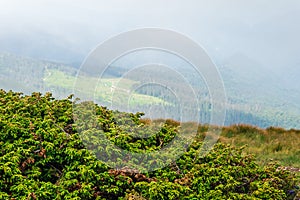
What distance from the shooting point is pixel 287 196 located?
9.09 metres

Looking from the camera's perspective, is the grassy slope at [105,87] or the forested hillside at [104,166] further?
the grassy slope at [105,87]

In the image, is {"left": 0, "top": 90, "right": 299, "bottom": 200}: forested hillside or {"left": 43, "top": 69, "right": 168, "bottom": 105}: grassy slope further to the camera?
{"left": 43, "top": 69, "right": 168, "bottom": 105}: grassy slope

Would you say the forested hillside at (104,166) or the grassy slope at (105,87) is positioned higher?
the grassy slope at (105,87)

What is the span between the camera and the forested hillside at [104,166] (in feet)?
24.0

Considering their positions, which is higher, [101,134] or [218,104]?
[218,104]

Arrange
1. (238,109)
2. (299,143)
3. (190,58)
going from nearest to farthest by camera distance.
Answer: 1. (190,58)
2. (299,143)
3. (238,109)

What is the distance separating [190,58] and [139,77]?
1282 millimetres

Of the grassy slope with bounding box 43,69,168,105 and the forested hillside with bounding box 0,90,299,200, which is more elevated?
the grassy slope with bounding box 43,69,168,105

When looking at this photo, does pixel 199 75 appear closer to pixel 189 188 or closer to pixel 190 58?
pixel 190 58

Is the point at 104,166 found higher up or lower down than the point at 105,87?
lower down

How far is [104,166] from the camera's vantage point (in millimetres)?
7766

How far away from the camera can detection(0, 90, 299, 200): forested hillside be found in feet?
24.0

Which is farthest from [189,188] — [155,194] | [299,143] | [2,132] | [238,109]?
[238,109]

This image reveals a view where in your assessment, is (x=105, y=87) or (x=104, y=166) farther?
(x=105, y=87)
